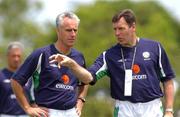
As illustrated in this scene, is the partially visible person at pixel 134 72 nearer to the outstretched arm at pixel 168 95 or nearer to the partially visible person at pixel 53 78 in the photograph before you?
the outstretched arm at pixel 168 95

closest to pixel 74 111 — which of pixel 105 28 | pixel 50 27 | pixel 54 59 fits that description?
pixel 54 59

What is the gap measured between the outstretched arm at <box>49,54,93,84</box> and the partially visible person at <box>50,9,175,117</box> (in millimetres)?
819

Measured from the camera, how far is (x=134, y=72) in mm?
10242

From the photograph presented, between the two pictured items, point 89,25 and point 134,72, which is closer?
point 134,72

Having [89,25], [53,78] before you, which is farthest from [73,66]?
[89,25]

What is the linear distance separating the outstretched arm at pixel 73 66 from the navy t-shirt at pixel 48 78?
1.03 meters

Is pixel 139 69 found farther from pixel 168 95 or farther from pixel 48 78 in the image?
pixel 48 78

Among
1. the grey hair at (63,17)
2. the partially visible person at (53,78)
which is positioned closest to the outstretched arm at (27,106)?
the partially visible person at (53,78)

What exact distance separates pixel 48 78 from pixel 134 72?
1.23m

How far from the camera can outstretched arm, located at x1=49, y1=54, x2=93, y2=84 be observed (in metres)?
8.64

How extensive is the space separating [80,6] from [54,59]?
192 feet

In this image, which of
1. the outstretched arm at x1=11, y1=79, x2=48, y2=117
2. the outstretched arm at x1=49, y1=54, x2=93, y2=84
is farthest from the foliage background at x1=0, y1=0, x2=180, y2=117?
the outstretched arm at x1=49, y1=54, x2=93, y2=84

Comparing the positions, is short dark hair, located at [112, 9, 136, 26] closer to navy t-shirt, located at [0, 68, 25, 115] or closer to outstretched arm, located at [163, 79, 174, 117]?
outstretched arm, located at [163, 79, 174, 117]

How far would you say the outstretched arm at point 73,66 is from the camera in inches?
340
